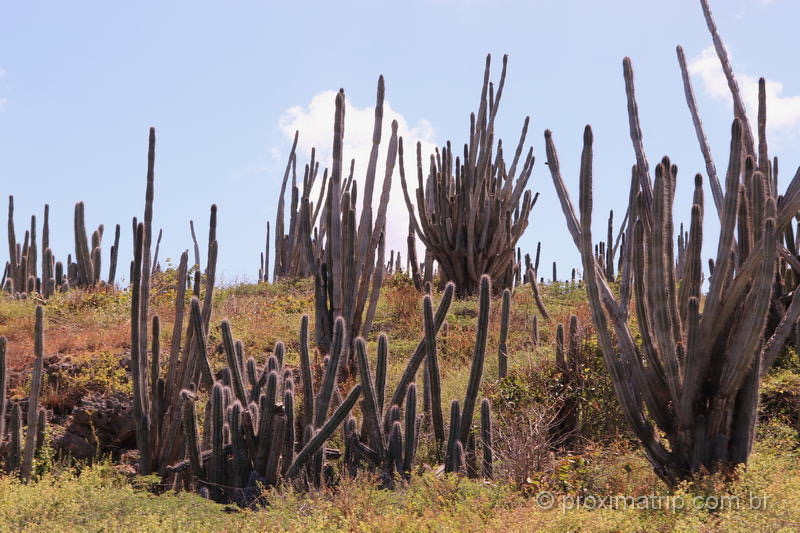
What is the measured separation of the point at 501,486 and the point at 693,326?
5.81 feet

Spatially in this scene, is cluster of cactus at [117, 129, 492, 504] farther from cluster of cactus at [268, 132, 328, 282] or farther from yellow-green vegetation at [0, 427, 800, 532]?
cluster of cactus at [268, 132, 328, 282]

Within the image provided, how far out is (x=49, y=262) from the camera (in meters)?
16.1

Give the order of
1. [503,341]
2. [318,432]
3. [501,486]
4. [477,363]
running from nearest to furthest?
1. [501,486]
2. [318,432]
3. [477,363]
4. [503,341]

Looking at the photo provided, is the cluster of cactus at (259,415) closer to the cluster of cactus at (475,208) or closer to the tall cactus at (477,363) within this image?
Answer: the tall cactus at (477,363)

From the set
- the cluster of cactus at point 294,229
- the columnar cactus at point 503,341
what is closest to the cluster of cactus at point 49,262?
the cluster of cactus at point 294,229

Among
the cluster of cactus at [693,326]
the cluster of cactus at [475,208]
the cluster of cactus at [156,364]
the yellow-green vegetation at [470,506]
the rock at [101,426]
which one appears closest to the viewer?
the yellow-green vegetation at [470,506]

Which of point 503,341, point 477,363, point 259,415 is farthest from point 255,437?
point 503,341

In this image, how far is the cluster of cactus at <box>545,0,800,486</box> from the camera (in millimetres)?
5590

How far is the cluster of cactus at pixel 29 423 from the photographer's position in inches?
299

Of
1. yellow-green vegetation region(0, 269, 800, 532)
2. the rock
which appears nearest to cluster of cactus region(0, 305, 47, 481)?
yellow-green vegetation region(0, 269, 800, 532)

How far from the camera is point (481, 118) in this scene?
1373 centimetres

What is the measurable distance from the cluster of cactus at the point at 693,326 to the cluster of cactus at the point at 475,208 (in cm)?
752

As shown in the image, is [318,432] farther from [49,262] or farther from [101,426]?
Result: [49,262]

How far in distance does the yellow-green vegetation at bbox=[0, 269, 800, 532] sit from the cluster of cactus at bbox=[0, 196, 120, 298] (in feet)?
16.5
